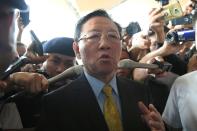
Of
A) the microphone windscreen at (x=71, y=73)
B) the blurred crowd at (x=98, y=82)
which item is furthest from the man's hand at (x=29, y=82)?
the microphone windscreen at (x=71, y=73)

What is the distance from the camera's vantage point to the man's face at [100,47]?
1.61 m

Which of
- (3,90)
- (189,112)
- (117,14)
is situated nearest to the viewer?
(3,90)

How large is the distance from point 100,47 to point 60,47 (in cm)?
57

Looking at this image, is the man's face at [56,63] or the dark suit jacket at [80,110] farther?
the man's face at [56,63]

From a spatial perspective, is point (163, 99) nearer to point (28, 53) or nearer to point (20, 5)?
point (28, 53)

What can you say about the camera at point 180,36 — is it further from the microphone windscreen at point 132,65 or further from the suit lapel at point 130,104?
the suit lapel at point 130,104

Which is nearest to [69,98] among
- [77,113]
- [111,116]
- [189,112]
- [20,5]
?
[77,113]

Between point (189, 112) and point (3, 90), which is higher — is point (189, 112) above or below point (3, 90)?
below

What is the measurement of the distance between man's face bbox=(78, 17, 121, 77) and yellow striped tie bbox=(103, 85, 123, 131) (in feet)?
0.32

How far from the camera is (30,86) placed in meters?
1.42

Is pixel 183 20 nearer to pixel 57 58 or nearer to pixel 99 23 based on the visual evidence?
pixel 99 23

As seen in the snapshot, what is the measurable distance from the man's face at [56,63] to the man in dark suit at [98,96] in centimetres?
32

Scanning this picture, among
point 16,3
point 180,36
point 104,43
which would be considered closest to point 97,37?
point 104,43

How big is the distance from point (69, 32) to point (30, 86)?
3257 millimetres
